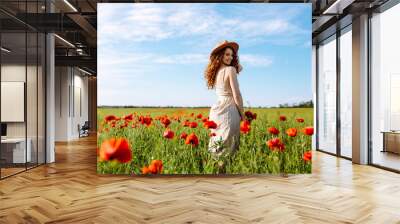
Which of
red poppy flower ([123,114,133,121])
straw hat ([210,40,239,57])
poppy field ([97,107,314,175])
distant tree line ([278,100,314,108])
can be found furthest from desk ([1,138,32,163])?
distant tree line ([278,100,314,108])

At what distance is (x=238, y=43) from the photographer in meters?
5.54

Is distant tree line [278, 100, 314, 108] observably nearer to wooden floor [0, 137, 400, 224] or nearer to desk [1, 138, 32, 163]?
wooden floor [0, 137, 400, 224]

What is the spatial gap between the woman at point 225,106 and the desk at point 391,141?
2.49 meters

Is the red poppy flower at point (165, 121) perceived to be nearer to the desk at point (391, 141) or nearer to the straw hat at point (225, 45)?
the straw hat at point (225, 45)

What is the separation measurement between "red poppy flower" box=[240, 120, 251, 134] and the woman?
0.05 meters

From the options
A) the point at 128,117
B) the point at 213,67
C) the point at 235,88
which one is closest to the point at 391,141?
the point at 235,88

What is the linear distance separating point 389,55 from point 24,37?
565cm

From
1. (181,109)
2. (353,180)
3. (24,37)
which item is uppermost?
(24,37)

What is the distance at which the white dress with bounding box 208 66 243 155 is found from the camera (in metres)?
5.39

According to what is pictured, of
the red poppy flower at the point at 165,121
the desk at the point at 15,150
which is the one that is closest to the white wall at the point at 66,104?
the desk at the point at 15,150

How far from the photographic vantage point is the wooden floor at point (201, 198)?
11.5 ft

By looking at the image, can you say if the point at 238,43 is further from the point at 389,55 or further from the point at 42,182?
the point at 42,182

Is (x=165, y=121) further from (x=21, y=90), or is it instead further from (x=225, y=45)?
(x=21, y=90)

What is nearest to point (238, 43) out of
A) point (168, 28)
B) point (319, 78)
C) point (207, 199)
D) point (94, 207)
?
point (168, 28)
